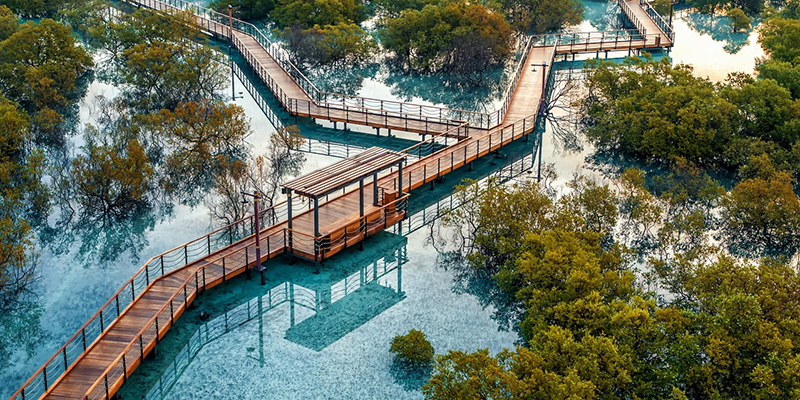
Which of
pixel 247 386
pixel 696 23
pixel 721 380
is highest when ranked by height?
pixel 696 23

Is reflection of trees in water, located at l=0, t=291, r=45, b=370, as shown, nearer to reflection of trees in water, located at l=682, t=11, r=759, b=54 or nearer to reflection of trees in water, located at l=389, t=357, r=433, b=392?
reflection of trees in water, located at l=389, t=357, r=433, b=392

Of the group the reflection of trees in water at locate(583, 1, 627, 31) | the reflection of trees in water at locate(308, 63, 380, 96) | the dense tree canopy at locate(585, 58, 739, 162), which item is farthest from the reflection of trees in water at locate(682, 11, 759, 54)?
the reflection of trees in water at locate(308, 63, 380, 96)

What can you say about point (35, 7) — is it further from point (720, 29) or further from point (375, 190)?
point (720, 29)

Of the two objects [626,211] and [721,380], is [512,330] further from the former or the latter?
[626,211]

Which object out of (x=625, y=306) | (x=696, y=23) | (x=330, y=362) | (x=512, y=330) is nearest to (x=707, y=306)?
(x=625, y=306)

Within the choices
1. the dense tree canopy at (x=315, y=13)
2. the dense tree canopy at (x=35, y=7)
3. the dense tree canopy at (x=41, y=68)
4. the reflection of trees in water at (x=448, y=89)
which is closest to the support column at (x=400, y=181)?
the reflection of trees in water at (x=448, y=89)

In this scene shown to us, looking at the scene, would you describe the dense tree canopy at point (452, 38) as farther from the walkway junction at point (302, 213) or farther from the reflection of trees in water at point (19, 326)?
the reflection of trees in water at point (19, 326)
